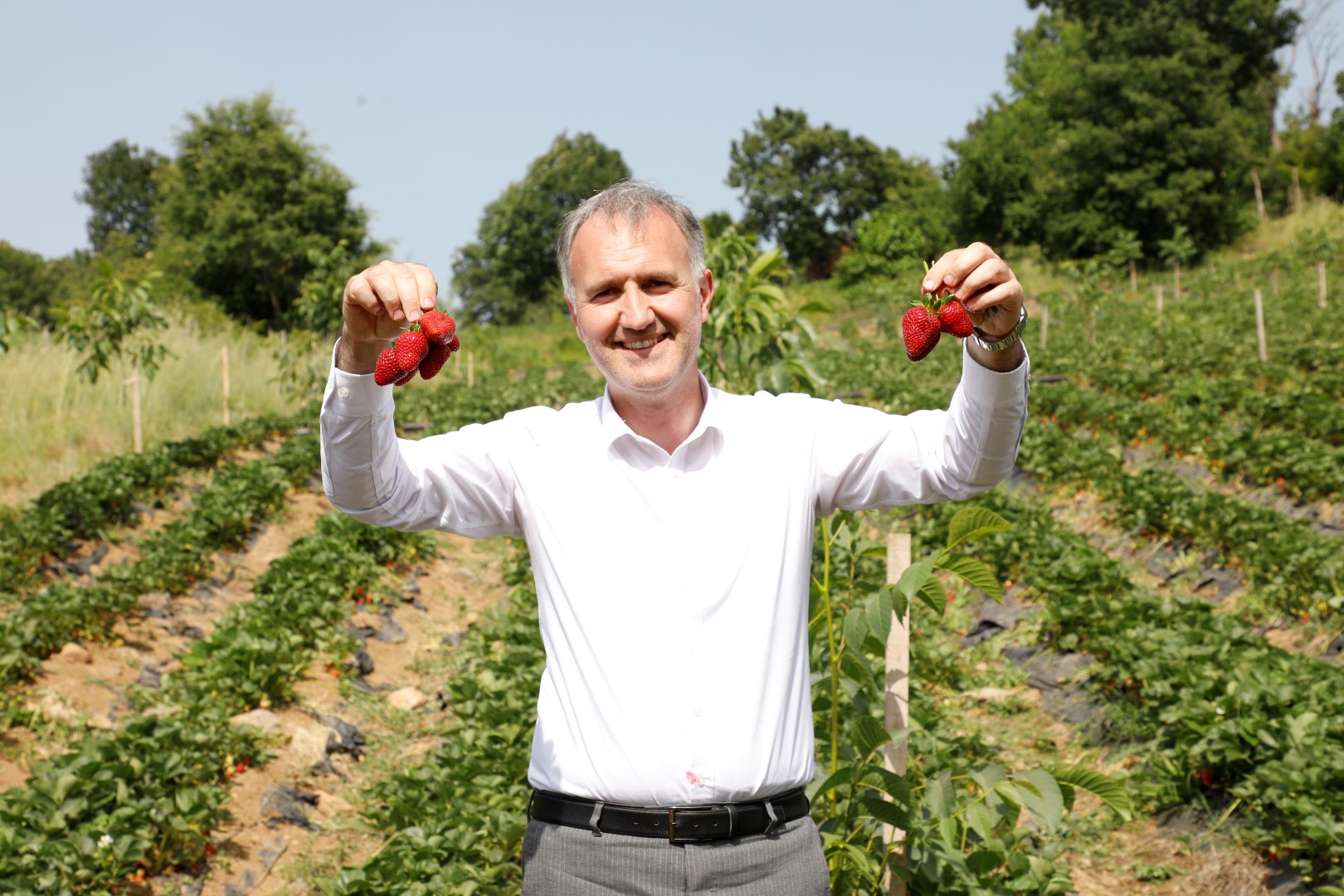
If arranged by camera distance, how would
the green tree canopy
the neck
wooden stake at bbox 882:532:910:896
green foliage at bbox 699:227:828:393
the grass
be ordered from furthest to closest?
the green tree canopy, the grass, green foliage at bbox 699:227:828:393, wooden stake at bbox 882:532:910:896, the neck

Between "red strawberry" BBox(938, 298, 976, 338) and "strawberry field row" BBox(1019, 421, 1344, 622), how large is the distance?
4644mm

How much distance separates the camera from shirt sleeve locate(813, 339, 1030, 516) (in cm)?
165

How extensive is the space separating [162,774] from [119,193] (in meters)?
75.9

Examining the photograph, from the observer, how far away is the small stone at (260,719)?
16.1 feet

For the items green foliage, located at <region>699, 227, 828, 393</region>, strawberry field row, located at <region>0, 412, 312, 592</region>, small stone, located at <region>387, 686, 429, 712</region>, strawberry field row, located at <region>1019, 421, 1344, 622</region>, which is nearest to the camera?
green foliage, located at <region>699, 227, 828, 393</region>

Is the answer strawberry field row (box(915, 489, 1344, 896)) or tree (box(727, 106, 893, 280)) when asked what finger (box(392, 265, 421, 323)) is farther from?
tree (box(727, 106, 893, 280))

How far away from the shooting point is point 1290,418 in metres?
9.08

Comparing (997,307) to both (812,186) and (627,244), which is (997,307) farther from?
(812,186)

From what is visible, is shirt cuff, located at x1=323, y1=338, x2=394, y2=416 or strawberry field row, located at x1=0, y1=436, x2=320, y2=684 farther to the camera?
strawberry field row, located at x1=0, y1=436, x2=320, y2=684

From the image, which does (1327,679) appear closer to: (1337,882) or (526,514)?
(1337,882)

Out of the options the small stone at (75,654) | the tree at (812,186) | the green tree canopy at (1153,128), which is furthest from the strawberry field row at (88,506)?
the tree at (812,186)

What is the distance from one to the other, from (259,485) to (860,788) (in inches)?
279

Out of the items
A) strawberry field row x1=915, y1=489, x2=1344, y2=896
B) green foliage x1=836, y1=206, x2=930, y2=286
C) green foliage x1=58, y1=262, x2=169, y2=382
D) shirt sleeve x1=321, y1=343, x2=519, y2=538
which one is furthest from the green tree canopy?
shirt sleeve x1=321, y1=343, x2=519, y2=538

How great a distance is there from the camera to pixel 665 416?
6.07 ft
